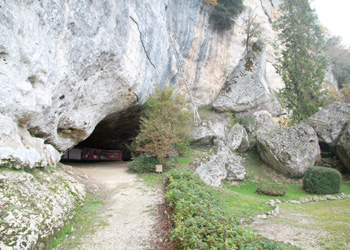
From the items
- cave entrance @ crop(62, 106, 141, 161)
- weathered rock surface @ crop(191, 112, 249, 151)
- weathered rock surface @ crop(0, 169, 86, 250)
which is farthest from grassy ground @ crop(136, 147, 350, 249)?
cave entrance @ crop(62, 106, 141, 161)

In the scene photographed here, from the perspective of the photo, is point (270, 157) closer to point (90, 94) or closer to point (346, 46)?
point (90, 94)

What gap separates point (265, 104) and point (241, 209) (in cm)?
1832

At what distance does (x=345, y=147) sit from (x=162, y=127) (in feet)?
39.8

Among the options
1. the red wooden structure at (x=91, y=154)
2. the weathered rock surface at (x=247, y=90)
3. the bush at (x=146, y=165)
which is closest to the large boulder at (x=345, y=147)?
the weathered rock surface at (x=247, y=90)

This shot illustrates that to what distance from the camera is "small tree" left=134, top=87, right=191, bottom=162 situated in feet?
39.2

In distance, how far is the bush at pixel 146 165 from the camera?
1209 centimetres

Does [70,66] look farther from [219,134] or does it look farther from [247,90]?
[247,90]

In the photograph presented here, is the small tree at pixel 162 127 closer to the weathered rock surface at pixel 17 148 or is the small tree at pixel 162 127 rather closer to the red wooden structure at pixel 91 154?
the weathered rock surface at pixel 17 148

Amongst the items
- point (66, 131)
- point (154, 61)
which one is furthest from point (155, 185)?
point (154, 61)

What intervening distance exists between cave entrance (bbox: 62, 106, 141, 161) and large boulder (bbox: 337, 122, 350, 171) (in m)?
13.7

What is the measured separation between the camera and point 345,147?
47.7 feet

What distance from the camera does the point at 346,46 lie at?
35031 millimetres

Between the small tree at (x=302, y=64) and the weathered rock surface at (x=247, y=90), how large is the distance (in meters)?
3.51

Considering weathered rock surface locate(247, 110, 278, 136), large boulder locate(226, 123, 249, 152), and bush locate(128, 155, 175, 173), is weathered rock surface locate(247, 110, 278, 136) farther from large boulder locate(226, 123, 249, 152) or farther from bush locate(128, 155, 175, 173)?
bush locate(128, 155, 175, 173)
